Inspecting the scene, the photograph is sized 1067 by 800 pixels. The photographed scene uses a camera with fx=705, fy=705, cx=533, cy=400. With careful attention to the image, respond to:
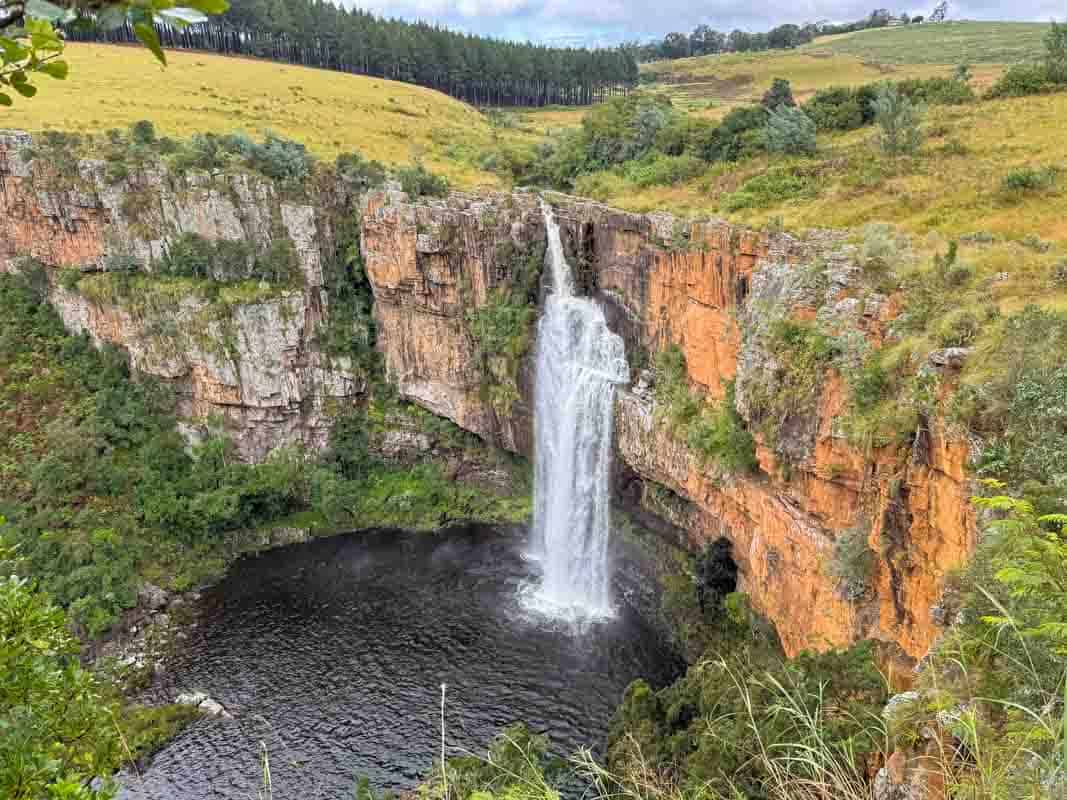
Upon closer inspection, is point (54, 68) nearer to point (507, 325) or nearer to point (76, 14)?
point (76, 14)

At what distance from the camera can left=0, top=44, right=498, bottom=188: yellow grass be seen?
4450 centimetres

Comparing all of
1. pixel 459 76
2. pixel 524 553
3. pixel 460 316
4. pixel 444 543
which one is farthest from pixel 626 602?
pixel 459 76

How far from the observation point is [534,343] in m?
33.7

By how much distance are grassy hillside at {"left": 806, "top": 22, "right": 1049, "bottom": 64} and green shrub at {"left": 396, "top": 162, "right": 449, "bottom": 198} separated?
188ft

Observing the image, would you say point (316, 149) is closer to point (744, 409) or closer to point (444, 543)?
point (444, 543)

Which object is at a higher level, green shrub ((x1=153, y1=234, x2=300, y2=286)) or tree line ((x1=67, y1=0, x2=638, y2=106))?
tree line ((x1=67, y1=0, x2=638, y2=106))

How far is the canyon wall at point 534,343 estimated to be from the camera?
16.5 meters

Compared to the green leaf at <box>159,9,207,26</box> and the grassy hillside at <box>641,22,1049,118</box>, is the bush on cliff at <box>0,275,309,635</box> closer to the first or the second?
the green leaf at <box>159,9,207,26</box>

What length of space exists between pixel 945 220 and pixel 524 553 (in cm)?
2261

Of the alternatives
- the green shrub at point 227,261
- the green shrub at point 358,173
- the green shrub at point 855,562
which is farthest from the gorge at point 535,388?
the green shrub at point 358,173

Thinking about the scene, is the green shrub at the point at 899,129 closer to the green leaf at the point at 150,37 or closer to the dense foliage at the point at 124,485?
the dense foliage at the point at 124,485

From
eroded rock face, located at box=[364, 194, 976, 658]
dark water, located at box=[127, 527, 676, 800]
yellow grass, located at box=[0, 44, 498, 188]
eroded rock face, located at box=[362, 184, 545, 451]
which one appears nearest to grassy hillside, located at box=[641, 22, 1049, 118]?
yellow grass, located at box=[0, 44, 498, 188]

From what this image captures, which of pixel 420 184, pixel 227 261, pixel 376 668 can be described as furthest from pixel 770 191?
pixel 227 261

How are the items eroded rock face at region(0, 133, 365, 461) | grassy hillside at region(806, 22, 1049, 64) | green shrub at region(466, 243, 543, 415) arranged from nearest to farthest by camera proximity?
green shrub at region(466, 243, 543, 415) → eroded rock face at region(0, 133, 365, 461) → grassy hillside at region(806, 22, 1049, 64)
